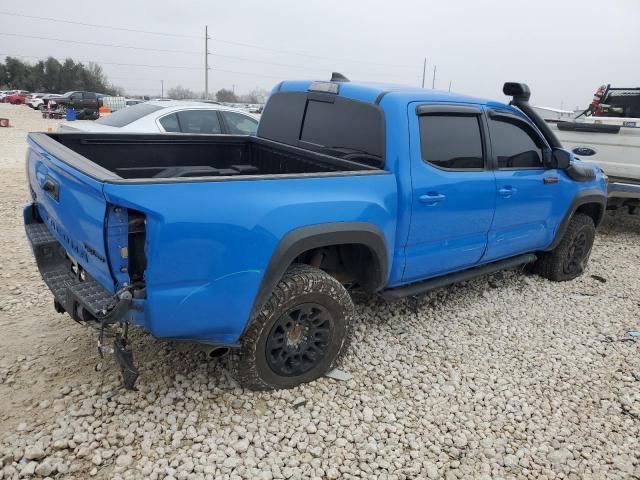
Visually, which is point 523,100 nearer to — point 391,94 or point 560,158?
point 560,158

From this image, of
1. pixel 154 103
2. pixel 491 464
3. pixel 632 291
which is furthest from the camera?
pixel 154 103

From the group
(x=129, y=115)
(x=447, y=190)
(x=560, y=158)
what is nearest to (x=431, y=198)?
(x=447, y=190)

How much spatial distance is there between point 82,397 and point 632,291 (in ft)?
17.4

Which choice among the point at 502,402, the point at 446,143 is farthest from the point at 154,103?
the point at 502,402

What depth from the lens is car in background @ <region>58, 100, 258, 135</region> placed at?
749cm

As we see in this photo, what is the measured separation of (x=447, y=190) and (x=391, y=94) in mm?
782

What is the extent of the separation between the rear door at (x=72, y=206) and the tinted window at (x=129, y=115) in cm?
450

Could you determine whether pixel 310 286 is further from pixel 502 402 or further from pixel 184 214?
pixel 502 402

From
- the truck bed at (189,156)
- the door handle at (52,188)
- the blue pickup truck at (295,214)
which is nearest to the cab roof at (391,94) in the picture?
the blue pickup truck at (295,214)

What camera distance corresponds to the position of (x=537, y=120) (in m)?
4.53

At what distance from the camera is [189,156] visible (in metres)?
4.46

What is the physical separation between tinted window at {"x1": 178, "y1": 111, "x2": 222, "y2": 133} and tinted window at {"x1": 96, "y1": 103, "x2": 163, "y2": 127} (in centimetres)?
44

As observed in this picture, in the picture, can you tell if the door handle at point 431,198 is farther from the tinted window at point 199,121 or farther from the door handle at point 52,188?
the tinted window at point 199,121

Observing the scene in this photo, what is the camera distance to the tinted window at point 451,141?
360 cm
